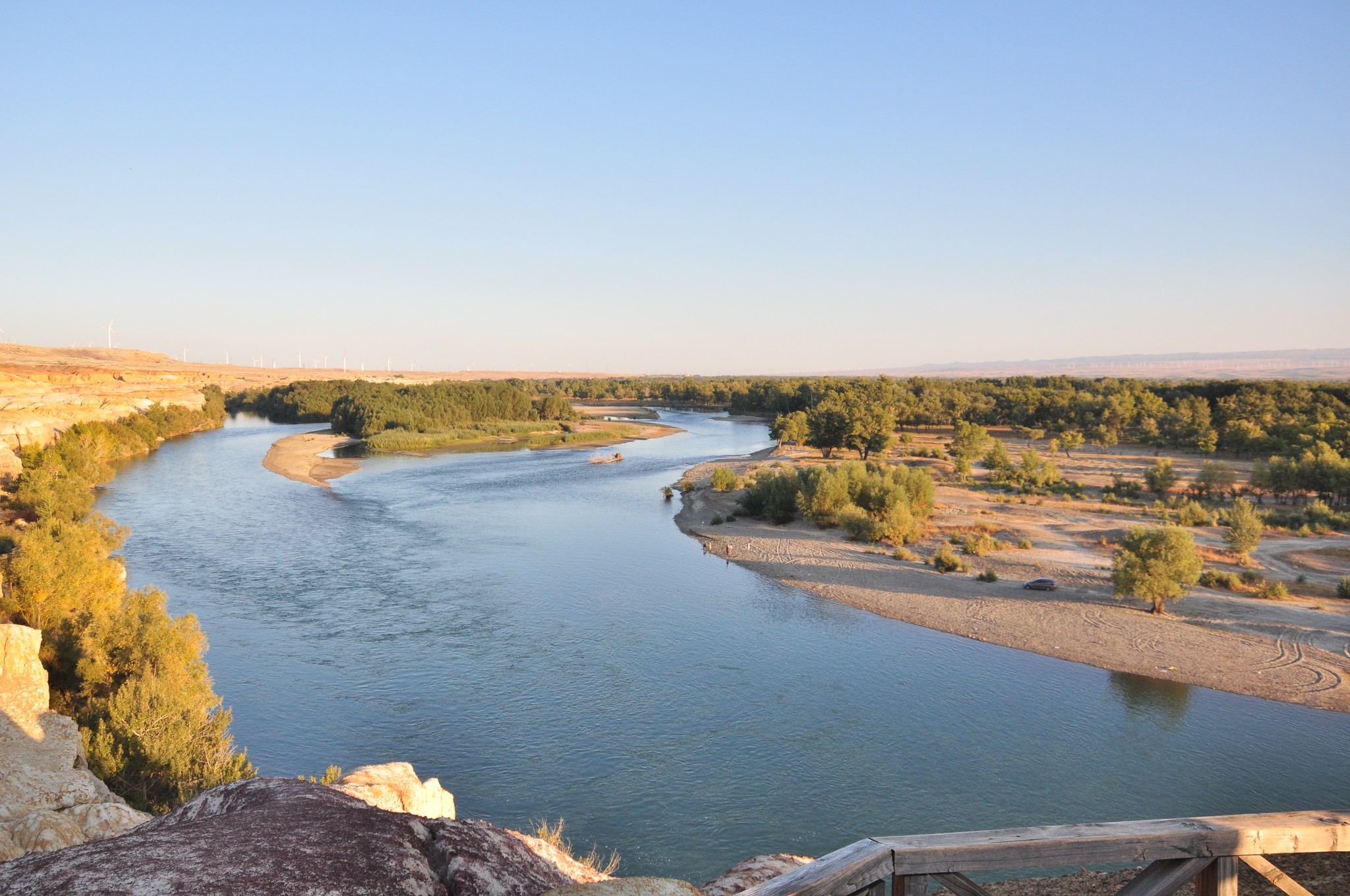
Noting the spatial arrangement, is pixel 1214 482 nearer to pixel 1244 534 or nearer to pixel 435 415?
pixel 1244 534

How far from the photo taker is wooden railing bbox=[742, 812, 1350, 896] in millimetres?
2785

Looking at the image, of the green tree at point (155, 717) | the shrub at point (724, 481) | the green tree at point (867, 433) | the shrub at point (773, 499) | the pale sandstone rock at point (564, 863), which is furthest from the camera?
the green tree at point (867, 433)

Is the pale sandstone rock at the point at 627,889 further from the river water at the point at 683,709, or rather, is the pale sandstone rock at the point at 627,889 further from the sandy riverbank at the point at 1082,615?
the sandy riverbank at the point at 1082,615

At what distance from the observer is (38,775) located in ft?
32.2

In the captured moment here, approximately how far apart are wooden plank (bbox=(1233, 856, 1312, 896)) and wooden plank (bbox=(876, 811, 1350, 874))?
0.03 m

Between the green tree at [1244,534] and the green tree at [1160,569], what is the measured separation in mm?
8327

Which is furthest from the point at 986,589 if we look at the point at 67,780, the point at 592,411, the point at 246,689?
the point at 592,411

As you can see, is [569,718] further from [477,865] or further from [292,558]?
[292,558]

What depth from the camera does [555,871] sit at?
14.6 feet

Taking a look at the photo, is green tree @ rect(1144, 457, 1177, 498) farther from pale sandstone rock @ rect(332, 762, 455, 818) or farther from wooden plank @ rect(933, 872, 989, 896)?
wooden plank @ rect(933, 872, 989, 896)

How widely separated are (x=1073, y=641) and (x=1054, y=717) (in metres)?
6.00

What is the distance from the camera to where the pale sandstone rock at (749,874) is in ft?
25.2

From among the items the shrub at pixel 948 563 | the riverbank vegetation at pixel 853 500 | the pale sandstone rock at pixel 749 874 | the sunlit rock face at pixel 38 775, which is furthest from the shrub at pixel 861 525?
the sunlit rock face at pixel 38 775

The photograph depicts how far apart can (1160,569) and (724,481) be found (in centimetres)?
2765
